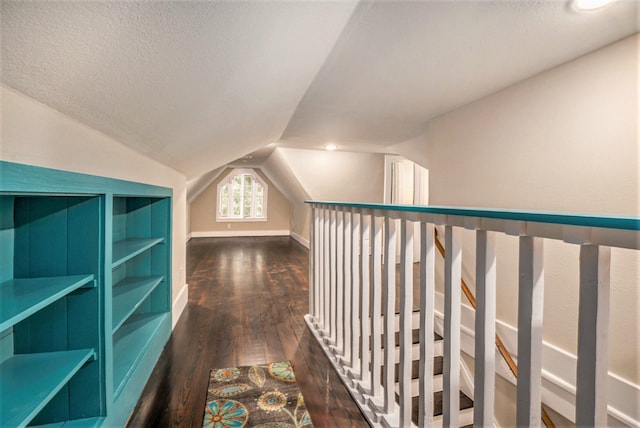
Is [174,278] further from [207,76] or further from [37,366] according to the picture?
[207,76]

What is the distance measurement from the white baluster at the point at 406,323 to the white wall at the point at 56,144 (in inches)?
50.7

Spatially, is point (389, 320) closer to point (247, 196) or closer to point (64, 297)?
point (64, 297)

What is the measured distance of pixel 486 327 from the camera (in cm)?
96

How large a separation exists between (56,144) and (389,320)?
1.51 meters

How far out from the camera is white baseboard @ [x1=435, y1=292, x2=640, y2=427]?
147 cm

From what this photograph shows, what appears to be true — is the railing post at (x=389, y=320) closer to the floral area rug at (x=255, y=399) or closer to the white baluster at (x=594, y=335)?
the floral area rug at (x=255, y=399)

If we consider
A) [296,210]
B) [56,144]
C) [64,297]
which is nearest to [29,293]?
[64,297]

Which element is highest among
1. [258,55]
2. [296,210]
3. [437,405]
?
[258,55]

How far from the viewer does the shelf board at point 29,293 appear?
83cm

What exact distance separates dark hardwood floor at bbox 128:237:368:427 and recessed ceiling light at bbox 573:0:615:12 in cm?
210

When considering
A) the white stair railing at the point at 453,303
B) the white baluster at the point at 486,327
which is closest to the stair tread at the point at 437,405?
the white stair railing at the point at 453,303

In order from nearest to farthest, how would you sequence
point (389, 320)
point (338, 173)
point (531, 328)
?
point (531, 328) → point (389, 320) → point (338, 173)

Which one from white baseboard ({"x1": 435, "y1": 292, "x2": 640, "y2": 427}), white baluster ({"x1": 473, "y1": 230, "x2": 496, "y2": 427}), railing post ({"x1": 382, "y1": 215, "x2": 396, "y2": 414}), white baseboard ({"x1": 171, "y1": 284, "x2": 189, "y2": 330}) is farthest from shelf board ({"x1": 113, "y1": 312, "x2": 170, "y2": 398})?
white baseboard ({"x1": 435, "y1": 292, "x2": 640, "y2": 427})

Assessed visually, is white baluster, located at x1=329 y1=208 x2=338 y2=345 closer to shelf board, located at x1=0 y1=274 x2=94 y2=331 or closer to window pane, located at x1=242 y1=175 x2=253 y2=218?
shelf board, located at x1=0 y1=274 x2=94 y2=331
